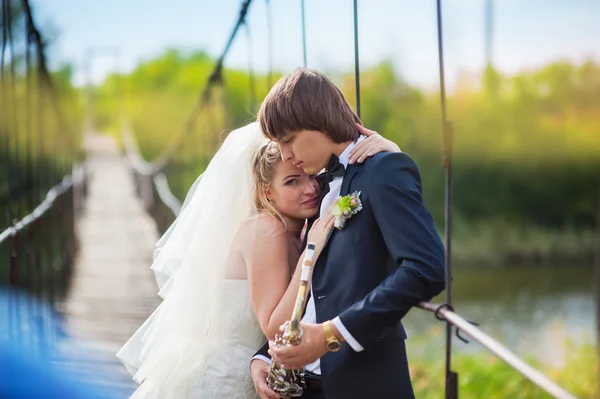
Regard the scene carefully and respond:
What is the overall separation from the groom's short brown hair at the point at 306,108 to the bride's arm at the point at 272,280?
0.22 metres

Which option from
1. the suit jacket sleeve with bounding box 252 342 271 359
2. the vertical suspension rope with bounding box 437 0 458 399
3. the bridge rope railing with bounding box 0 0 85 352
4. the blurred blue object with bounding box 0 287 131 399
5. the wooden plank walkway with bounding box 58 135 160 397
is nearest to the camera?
the vertical suspension rope with bounding box 437 0 458 399

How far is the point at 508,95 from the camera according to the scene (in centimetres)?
Result: 2523

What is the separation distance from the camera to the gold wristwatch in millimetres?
1224

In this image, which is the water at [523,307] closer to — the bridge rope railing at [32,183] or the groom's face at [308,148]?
the bridge rope railing at [32,183]

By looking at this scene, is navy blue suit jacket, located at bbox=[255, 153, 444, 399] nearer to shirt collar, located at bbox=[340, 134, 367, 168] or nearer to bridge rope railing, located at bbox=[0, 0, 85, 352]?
shirt collar, located at bbox=[340, 134, 367, 168]

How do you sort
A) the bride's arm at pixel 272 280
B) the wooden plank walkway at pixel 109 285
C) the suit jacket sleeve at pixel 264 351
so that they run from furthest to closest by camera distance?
the wooden plank walkway at pixel 109 285 < the suit jacket sleeve at pixel 264 351 < the bride's arm at pixel 272 280

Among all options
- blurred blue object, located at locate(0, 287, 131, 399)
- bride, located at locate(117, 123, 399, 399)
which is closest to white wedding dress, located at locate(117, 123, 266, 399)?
bride, located at locate(117, 123, 399, 399)

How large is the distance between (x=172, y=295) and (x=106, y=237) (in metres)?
7.20

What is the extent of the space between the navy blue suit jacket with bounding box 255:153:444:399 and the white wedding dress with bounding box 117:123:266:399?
29 cm

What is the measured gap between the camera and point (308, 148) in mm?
1352

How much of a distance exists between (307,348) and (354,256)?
0.16 meters

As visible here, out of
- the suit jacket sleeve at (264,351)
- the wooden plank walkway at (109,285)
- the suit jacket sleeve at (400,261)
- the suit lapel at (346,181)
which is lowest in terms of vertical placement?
the wooden plank walkway at (109,285)

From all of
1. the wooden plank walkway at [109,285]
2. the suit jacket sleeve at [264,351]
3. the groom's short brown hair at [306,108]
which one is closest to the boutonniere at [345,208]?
the groom's short brown hair at [306,108]

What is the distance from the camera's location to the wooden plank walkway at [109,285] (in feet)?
12.1
